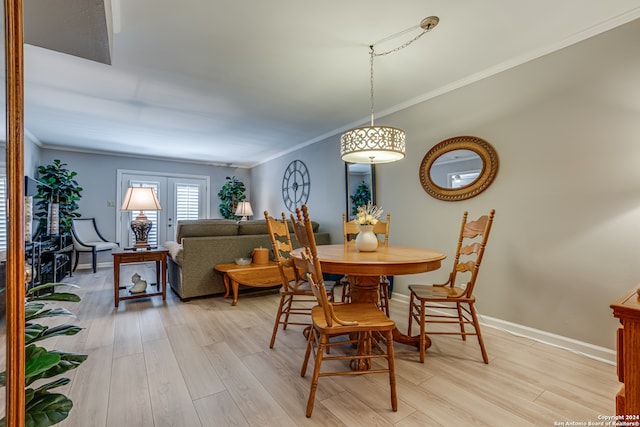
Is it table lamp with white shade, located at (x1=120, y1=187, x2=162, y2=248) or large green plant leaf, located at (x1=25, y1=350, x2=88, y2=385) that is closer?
large green plant leaf, located at (x1=25, y1=350, x2=88, y2=385)

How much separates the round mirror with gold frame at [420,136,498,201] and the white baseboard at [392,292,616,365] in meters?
1.16

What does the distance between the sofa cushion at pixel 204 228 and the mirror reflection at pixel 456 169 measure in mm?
2411

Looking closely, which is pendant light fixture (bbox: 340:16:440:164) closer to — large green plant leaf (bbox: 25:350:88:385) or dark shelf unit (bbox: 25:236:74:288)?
large green plant leaf (bbox: 25:350:88:385)

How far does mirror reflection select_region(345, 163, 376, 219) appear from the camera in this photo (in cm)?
385

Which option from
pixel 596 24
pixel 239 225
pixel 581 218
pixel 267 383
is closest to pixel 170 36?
pixel 239 225

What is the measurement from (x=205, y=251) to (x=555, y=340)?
3350mm

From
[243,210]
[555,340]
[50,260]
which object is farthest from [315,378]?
[243,210]

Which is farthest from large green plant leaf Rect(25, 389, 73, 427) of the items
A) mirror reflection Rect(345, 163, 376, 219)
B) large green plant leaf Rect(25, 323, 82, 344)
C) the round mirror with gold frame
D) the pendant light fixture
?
mirror reflection Rect(345, 163, 376, 219)

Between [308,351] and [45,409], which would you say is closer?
[45,409]

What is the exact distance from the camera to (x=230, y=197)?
22.7 ft

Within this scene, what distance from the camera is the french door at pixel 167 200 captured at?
604cm

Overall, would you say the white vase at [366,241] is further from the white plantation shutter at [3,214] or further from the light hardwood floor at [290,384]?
the white plantation shutter at [3,214]

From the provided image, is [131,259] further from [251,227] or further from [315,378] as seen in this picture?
[315,378]

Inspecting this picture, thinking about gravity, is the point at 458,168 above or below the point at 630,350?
above
